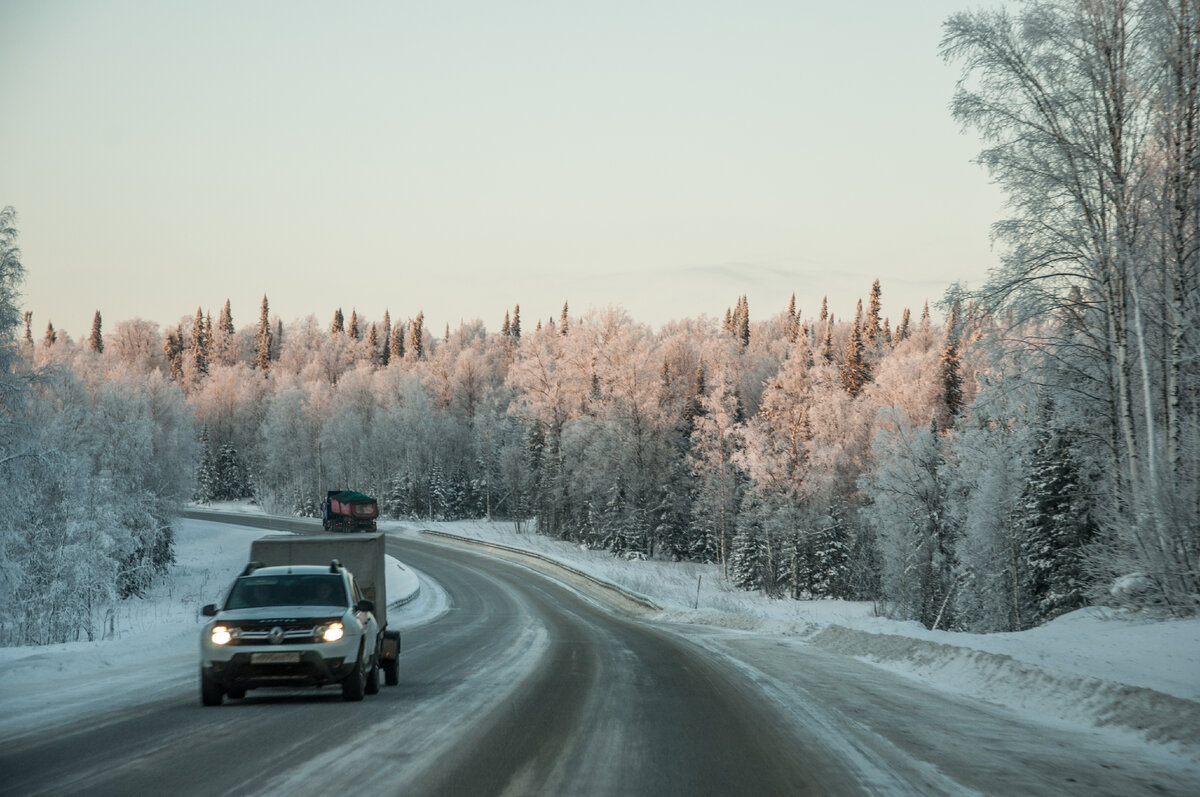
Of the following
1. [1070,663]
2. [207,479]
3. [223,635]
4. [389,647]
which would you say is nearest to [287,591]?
[223,635]

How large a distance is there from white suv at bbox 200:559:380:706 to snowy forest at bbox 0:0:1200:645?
1369 centimetres

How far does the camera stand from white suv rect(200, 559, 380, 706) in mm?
11234

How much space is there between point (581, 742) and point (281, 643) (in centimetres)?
409

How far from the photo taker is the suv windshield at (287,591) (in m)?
12.4

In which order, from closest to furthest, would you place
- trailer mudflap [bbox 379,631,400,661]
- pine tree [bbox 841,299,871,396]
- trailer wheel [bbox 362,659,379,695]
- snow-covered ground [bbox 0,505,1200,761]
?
1. snow-covered ground [bbox 0,505,1200,761]
2. trailer wheel [bbox 362,659,379,695]
3. trailer mudflap [bbox 379,631,400,661]
4. pine tree [bbox 841,299,871,396]

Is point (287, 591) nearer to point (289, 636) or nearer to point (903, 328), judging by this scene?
point (289, 636)

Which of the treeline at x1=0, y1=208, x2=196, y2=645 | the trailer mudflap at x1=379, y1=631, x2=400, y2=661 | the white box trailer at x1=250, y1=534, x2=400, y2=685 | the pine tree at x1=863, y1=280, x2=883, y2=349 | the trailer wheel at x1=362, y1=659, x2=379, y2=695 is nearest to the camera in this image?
the trailer wheel at x1=362, y1=659, x2=379, y2=695

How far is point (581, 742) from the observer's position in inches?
366

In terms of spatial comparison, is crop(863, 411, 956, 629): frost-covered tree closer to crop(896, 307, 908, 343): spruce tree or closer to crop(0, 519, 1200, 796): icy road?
crop(0, 519, 1200, 796): icy road

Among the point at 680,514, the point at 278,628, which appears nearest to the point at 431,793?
the point at 278,628

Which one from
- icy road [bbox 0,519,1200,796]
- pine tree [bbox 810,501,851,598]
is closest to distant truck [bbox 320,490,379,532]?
A: pine tree [bbox 810,501,851,598]

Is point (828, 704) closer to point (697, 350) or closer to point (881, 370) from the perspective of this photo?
point (881, 370)

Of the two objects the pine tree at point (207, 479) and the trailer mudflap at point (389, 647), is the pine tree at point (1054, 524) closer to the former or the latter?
the trailer mudflap at point (389, 647)

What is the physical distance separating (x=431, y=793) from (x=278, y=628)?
17.2ft
